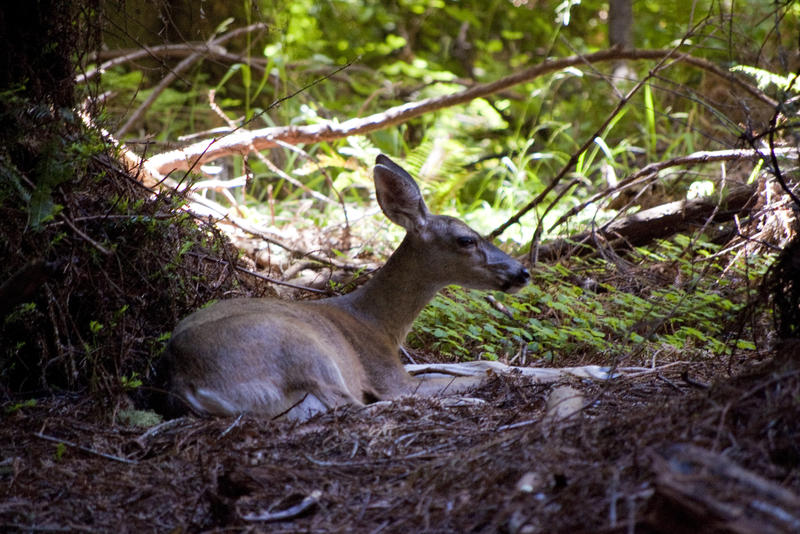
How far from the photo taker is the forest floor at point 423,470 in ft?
7.02

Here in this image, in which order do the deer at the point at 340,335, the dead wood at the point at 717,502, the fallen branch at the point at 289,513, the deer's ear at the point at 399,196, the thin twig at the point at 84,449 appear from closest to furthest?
the dead wood at the point at 717,502 → the fallen branch at the point at 289,513 → the thin twig at the point at 84,449 → the deer at the point at 340,335 → the deer's ear at the point at 399,196

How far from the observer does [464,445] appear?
3.25 metres

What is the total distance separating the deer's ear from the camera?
5.17 meters

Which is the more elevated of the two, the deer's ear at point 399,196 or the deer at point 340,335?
the deer's ear at point 399,196

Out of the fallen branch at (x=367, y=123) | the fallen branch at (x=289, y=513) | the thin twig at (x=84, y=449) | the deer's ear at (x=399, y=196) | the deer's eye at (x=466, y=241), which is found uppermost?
the fallen branch at (x=367, y=123)

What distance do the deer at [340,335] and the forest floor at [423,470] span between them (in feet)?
0.79

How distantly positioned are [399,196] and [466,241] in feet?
1.88

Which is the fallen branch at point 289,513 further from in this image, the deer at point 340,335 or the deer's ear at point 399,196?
the deer's ear at point 399,196

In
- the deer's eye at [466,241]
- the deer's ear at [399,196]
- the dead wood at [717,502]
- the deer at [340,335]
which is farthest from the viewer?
the deer's eye at [466,241]

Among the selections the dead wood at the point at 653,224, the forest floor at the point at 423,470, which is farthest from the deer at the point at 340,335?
the dead wood at the point at 653,224

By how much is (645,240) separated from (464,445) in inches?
182

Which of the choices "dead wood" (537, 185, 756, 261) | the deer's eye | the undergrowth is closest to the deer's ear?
the deer's eye

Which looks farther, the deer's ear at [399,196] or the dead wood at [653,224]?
the dead wood at [653,224]

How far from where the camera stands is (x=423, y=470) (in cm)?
291
